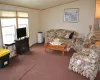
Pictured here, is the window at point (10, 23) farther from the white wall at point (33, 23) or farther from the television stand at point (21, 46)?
the white wall at point (33, 23)

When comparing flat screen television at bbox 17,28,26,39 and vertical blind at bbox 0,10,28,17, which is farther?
flat screen television at bbox 17,28,26,39

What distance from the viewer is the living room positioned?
3.42 metres

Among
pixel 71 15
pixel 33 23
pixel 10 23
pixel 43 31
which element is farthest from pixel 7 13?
pixel 71 15

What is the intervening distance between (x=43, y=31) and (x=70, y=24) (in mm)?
1819

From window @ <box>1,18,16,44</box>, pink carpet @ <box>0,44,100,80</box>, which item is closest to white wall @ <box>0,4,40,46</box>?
window @ <box>1,18,16,44</box>

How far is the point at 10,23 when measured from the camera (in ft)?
16.1

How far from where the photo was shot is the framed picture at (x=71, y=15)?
677cm

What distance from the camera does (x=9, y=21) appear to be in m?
4.82

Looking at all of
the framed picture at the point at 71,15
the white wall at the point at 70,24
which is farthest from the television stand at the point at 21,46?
the framed picture at the point at 71,15

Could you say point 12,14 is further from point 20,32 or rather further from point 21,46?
point 21,46

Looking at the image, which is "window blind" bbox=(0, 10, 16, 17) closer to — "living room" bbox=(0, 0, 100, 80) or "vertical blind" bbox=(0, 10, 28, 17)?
"vertical blind" bbox=(0, 10, 28, 17)

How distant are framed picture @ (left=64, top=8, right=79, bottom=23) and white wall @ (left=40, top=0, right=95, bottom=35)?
0.17m

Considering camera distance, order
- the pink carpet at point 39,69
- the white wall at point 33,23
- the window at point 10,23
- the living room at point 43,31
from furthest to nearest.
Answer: the white wall at point 33,23 < the window at point 10,23 < the living room at point 43,31 < the pink carpet at point 39,69

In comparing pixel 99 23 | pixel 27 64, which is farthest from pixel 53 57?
pixel 99 23
